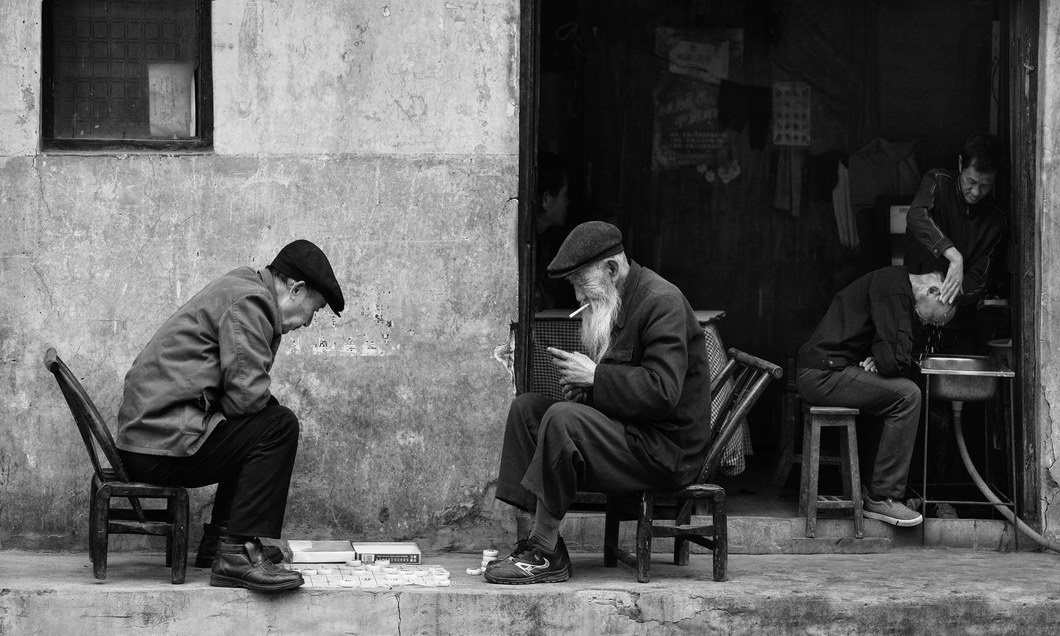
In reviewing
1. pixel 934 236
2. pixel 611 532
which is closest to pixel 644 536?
pixel 611 532

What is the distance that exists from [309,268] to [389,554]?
1426 millimetres

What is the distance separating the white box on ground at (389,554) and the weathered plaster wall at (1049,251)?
311 centimetres

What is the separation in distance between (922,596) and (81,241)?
417cm

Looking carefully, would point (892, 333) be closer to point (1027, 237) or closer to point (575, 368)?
point (1027, 237)

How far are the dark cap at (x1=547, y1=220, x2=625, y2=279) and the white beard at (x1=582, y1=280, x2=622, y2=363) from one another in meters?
0.14

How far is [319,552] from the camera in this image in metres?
5.65

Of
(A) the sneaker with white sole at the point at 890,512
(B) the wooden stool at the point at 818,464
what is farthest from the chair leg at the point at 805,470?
(A) the sneaker with white sole at the point at 890,512

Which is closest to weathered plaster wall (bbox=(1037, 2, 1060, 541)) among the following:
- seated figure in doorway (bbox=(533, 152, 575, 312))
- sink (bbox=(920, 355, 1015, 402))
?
sink (bbox=(920, 355, 1015, 402))

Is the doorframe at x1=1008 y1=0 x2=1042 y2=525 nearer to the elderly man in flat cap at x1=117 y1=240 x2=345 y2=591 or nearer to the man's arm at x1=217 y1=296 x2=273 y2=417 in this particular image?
the elderly man in flat cap at x1=117 y1=240 x2=345 y2=591

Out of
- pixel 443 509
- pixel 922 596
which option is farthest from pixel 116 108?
pixel 922 596

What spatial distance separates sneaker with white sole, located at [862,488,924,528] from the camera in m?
6.34

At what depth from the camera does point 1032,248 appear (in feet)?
20.5

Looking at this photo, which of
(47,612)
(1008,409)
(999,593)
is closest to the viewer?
(47,612)

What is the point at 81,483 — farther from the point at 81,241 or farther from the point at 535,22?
the point at 535,22
